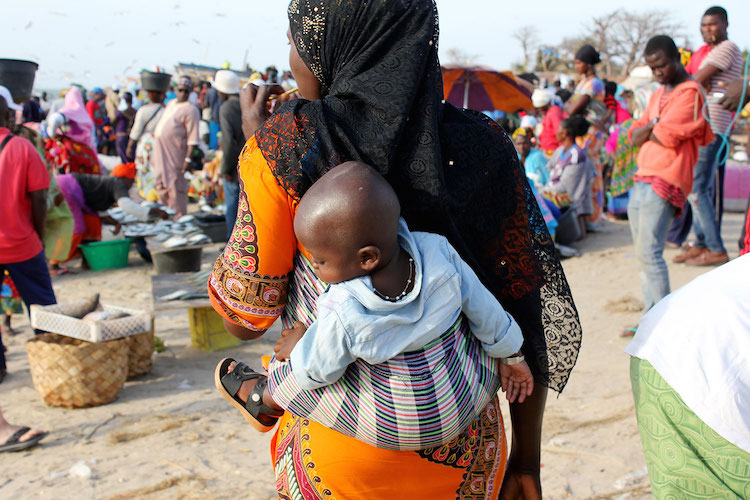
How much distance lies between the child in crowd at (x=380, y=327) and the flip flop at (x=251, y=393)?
0.21 m

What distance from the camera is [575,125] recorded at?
333 inches

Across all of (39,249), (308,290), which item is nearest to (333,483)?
(308,290)

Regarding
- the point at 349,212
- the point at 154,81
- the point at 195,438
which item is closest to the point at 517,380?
the point at 349,212

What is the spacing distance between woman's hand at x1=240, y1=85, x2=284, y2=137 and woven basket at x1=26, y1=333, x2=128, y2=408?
3.01 meters

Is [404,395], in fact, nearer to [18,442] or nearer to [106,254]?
[18,442]

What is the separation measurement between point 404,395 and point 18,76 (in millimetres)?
5734

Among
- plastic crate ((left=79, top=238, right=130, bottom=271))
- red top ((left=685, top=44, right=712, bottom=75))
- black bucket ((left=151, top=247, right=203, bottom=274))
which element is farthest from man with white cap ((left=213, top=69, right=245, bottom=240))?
red top ((left=685, top=44, right=712, bottom=75))

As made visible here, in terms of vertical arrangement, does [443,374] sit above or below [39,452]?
above

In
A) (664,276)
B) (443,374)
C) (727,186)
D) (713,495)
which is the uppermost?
(443,374)

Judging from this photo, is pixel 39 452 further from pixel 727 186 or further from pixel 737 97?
pixel 727 186

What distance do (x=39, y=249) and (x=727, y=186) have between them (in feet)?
32.6

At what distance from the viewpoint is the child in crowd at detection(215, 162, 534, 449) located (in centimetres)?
126

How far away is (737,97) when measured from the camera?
3.07 metres

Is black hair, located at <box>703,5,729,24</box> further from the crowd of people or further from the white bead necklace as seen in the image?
the white bead necklace
